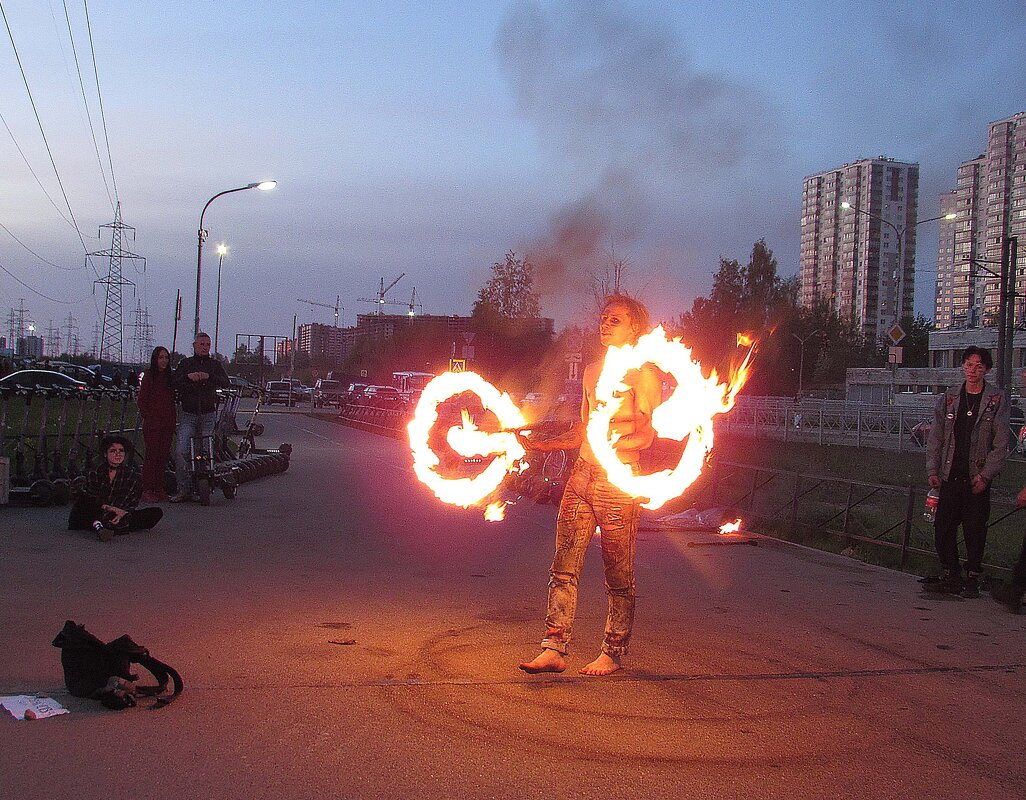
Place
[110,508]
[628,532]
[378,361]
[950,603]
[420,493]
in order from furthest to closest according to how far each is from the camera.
Answer: [378,361] → [420,493] → [110,508] → [950,603] → [628,532]

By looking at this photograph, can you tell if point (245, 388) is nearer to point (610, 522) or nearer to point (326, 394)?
A: point (610, 522)

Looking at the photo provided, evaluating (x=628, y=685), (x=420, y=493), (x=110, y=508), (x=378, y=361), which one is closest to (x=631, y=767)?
(x=628, y=685)

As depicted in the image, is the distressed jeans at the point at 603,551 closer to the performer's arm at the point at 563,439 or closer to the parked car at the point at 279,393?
the performer's arm at the point at 563,439

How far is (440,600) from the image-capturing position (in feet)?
25.9

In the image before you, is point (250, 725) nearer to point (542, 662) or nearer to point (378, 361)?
point (542, 662)

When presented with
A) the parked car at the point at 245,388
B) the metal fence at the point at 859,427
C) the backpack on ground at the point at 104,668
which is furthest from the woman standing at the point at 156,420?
the metal fence at the point at 859,427

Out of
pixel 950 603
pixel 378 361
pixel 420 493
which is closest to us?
pixel 950 603

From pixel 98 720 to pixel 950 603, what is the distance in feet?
23.0

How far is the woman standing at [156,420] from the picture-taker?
529 inches

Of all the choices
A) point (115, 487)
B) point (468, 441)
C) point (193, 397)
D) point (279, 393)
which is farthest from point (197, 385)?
point (279, 393)

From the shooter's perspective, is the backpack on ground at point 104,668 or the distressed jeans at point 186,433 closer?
the backpack on ground at point 104,668

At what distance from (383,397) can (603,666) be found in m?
48.4

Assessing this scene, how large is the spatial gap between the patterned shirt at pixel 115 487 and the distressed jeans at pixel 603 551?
6278 millimetres

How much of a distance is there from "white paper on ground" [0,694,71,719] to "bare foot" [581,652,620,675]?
9.21 feet
